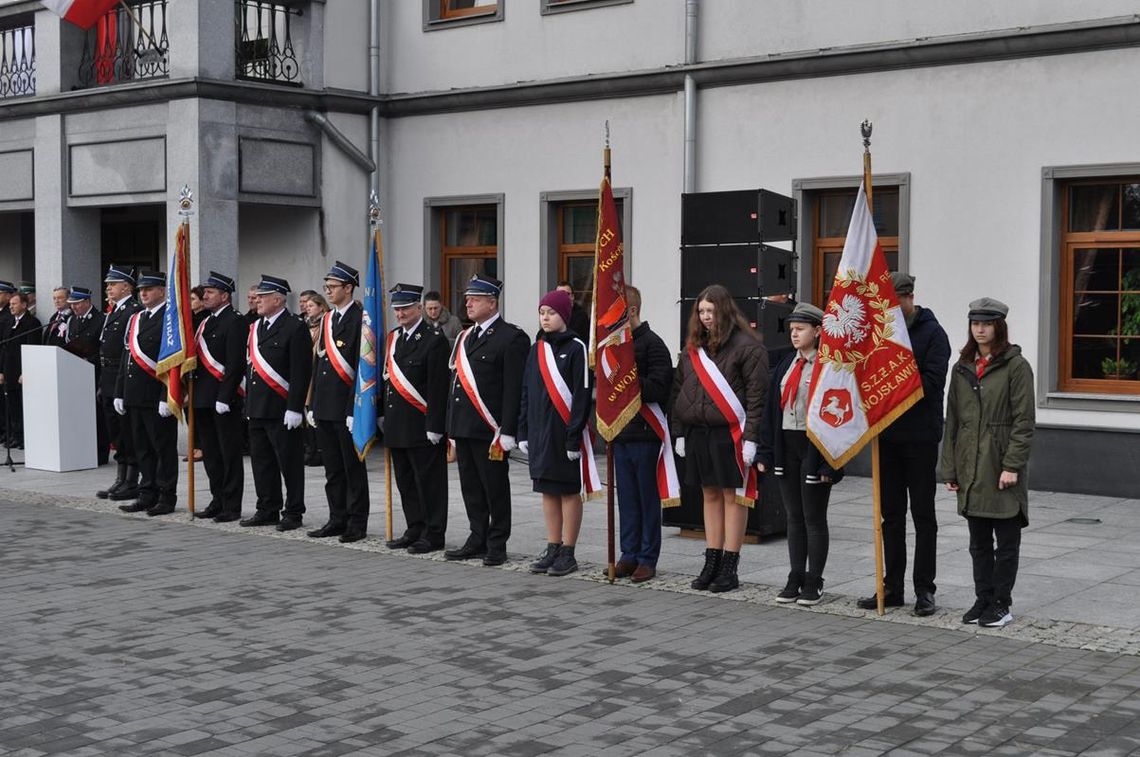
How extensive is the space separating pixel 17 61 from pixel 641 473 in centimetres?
1354

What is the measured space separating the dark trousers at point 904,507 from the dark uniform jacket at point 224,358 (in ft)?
18.7

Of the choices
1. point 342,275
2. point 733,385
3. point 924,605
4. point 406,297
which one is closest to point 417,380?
point 406,297

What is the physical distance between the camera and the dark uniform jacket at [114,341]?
1386 centimetres

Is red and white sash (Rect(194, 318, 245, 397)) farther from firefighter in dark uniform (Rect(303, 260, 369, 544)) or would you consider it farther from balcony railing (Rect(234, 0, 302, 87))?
balcony railing (Rect(234, 0, 302, 87))

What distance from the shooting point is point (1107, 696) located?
22.3ft

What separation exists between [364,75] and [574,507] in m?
10.2

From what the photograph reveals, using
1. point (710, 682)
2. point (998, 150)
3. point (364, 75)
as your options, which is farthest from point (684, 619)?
point (364, 75)

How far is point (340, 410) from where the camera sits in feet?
38.1

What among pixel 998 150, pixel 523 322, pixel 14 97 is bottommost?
pixel 523 322

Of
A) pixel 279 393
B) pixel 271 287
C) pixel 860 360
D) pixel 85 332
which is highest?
pixel 271 287

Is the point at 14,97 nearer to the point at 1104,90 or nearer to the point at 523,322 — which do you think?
the point at 523,322

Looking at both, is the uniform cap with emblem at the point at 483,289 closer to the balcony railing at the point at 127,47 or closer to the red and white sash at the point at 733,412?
the red and white sash at the point at 733,412

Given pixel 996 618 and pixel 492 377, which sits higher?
pixel 492 377

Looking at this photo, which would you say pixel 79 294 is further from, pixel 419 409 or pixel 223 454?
pixel 419 409
